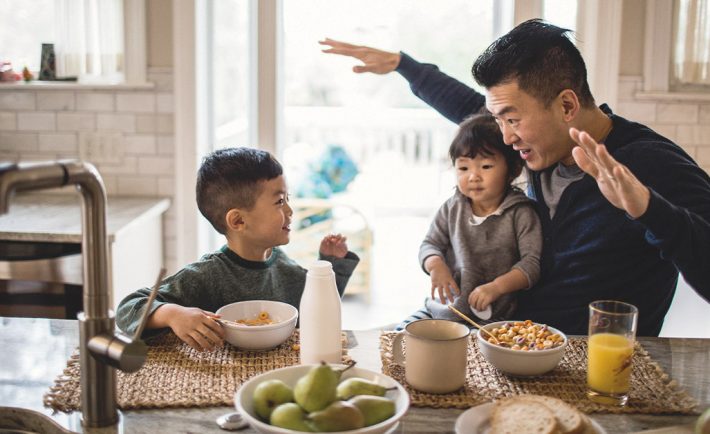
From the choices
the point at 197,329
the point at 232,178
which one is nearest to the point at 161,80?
the point at 232,178

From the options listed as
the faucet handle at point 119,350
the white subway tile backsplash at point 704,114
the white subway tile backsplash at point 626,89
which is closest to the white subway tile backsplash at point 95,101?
the white subway tile backsplash at point 626,89

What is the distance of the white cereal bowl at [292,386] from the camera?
1122mm

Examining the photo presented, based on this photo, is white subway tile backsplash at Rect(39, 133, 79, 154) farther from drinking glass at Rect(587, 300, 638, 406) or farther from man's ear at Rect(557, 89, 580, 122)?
drinking glass at Rect(587, 300, 638, 406)

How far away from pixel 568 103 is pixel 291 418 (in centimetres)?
125

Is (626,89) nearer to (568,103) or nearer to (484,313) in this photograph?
(568,103)

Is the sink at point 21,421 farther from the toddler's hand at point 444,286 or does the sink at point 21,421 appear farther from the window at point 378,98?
the window at point 378,98

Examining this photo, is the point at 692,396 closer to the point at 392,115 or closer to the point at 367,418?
the point at 367,418

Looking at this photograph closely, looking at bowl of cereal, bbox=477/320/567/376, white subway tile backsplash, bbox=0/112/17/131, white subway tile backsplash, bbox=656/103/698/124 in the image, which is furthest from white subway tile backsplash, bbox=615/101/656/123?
white subway tile backsplash, bbox=0/112/17/131

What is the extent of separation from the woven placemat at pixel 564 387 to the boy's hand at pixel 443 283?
0.56 m

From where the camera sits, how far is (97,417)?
1253 millimetres

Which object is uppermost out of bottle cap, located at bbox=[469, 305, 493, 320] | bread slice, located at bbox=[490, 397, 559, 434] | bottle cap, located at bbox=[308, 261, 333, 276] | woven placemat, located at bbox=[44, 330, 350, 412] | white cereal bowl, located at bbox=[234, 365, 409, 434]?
bottle cap, located at bbox=[308, 261, 333, 276]

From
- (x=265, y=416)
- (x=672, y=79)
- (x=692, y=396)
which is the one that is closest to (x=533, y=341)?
(x=692, y=396)

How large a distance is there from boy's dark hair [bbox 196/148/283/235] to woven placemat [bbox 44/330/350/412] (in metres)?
0.41

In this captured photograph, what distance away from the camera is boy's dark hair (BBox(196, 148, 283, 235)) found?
195 cm
